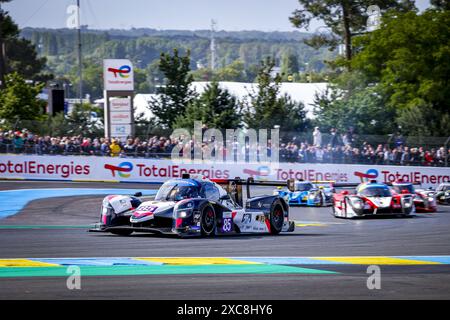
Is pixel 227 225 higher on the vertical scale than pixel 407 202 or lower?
higher

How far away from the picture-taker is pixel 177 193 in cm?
1850

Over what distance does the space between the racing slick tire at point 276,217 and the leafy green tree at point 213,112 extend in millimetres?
26085

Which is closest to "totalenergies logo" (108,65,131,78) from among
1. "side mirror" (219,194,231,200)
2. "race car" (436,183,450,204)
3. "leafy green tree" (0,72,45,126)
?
"leafy green tree" (0,72,45,126)

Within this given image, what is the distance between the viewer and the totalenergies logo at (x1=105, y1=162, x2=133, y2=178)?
40094 mm

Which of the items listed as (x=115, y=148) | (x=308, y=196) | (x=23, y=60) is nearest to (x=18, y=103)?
(x=115, y=148)

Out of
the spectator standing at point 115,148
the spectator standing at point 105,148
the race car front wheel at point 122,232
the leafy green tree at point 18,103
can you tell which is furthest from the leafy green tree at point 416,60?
the race car front wheel at point 122,232

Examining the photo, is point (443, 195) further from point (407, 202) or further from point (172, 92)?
point (172, 92)

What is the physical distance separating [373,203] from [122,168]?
17.0m

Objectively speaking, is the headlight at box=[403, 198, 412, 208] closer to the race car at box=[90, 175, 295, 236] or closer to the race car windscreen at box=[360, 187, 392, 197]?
the race car windscreen at box=[360, 187, 392, 197]

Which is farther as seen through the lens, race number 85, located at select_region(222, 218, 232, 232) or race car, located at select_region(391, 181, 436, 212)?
race car, located at select_region(391, 181, 436, 212)

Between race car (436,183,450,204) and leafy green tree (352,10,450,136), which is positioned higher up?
leafy green tree (352,10,450,136)

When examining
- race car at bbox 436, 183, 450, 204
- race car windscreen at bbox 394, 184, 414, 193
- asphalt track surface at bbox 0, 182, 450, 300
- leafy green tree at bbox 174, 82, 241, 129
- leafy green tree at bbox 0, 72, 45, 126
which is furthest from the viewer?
leafy green tree at bbox 0, 72, 45, 126

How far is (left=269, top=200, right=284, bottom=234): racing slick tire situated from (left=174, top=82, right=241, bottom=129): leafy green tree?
85.6 feet

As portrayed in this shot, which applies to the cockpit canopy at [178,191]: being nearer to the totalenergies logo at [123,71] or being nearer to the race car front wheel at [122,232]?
the race car front wheel at [122,232]
